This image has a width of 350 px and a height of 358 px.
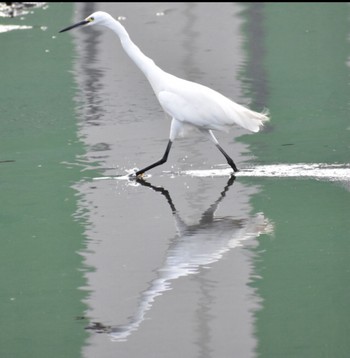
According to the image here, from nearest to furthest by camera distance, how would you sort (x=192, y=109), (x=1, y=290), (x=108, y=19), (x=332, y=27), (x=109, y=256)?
(x=1, y=290) → (x=109, y=256) → (x=192, y=109) → (x=108, y=19) → (x=332, y=27)

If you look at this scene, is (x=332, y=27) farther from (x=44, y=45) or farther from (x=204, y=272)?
(x=204, y=272)

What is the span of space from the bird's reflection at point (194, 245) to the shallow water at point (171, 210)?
0.01 metres

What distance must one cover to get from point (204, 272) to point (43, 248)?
116 cm

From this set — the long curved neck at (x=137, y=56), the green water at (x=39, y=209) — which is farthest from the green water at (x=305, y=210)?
the long curved neck at (x=137, y=56)

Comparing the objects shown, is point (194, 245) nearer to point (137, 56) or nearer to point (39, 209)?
point (39, 209)

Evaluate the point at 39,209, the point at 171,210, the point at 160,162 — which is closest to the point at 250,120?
the point at 160,162

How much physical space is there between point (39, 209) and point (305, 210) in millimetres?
1817

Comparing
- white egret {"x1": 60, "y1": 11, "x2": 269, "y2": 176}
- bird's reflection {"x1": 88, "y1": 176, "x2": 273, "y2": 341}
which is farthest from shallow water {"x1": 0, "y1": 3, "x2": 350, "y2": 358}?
white egret {"x1": 60, "y1": 11, "x2": 269, "y2": 176}

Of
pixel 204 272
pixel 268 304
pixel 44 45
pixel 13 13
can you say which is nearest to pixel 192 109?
pixel 204 272

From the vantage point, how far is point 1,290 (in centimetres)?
675

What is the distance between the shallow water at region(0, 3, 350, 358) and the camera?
6.07 meters

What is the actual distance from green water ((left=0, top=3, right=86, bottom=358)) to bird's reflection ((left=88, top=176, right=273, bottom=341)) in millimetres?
327

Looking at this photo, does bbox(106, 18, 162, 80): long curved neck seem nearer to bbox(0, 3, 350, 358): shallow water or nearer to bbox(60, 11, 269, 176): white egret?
bbox(60, 11, 269, 176): white egret

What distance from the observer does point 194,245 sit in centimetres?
→ 754
